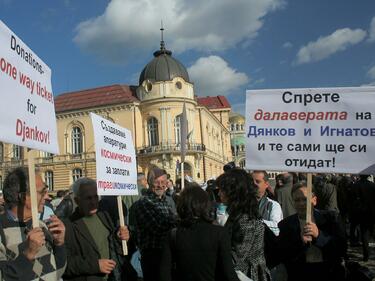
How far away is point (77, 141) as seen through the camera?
51.8m

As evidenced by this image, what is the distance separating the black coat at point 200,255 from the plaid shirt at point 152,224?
1.12m

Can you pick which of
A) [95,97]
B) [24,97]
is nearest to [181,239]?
[24,97]

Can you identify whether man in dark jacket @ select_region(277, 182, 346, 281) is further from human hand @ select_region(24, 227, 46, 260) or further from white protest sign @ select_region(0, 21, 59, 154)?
white protest sign @ select_region(0, 21, 59, 154)

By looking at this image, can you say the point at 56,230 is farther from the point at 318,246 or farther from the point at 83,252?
the point at 318,246

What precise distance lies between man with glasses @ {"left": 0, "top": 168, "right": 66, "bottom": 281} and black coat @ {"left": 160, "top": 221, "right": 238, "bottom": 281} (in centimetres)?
73

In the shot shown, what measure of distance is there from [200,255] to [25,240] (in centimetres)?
114

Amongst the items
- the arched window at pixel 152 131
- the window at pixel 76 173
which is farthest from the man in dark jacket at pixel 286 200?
the window at pixel 76 173

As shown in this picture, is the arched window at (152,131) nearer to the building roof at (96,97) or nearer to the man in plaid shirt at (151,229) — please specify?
the building roof at (96,97)

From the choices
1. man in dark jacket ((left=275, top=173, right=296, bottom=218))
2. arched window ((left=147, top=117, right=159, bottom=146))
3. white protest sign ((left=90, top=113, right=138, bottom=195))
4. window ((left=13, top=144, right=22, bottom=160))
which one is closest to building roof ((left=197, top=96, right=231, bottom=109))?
arched window ((left=147, top=117, right=159, bottom=146))

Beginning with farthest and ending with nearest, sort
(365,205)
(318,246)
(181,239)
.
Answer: (365,205)
(318,246)
(181,239)

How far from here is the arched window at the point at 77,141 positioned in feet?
169

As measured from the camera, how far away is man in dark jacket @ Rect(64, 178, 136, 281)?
11.8ft

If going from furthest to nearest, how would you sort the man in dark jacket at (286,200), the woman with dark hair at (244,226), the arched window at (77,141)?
1. the arched window at (77,141)
2. the man in dark jacket at (286,200)
3. the woman with dark hair at (244,226)

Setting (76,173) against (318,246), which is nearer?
(318,246)
